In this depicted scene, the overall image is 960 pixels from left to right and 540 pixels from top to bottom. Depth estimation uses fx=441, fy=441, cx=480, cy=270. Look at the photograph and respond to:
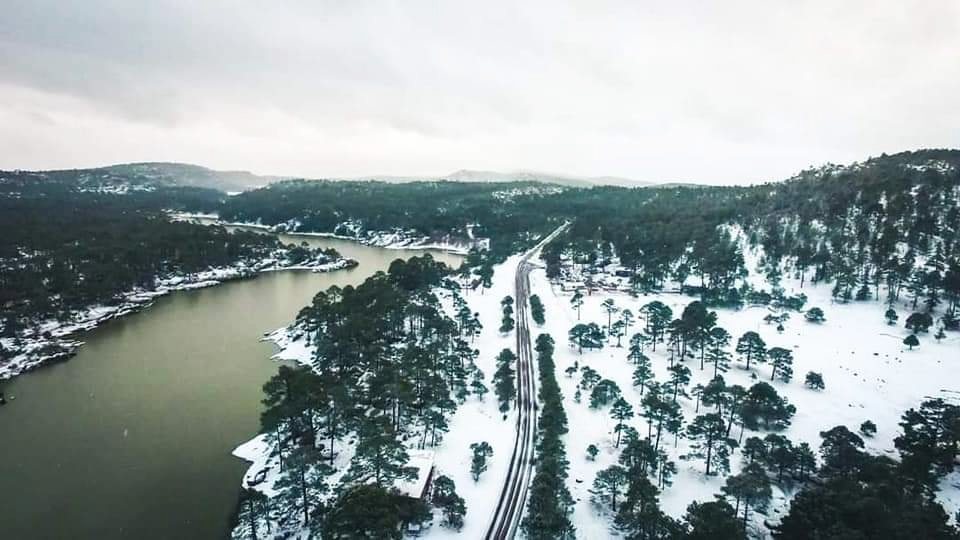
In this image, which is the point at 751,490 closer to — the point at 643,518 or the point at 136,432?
the point at 643,518

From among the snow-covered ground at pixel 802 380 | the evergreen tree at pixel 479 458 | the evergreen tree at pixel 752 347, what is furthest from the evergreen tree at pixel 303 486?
Result: the evergreen tree at pixel 752 347

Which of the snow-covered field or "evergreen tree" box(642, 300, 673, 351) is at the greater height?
"evergreen tree" box(642, 300, 673, 351)

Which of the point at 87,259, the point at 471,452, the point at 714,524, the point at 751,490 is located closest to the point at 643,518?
the point at 714,524

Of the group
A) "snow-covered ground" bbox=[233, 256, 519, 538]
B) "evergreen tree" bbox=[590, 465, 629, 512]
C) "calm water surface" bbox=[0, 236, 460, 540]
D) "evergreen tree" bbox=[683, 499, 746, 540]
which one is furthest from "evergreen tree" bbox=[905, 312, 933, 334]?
"calm water surface" bbox=[0, 236, 460, 540]

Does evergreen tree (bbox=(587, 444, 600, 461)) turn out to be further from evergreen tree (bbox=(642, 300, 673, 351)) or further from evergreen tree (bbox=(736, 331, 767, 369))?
evergreen tree (bbox=(736, 331, 767, 369))

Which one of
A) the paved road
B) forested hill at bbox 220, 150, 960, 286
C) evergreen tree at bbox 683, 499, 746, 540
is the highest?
forested hill at bbox 220, 150, 960, 286

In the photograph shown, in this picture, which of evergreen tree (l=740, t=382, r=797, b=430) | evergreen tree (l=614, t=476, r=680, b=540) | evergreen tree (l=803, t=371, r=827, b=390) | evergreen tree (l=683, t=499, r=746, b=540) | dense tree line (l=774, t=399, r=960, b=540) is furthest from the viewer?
evergreen tree (l=803, t=371, r=827, b=390)

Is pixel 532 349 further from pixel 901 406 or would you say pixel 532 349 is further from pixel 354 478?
pixel 901 406

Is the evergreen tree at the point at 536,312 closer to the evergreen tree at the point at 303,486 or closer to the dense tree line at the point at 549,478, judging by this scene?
the dense tree line at the point at 549,478
